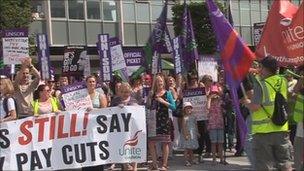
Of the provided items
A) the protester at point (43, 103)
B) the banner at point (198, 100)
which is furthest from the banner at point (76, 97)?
the banner at point (198, 100)

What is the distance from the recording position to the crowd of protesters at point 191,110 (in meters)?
7.65

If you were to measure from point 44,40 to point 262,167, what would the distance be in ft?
24.9

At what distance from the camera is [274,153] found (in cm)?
768

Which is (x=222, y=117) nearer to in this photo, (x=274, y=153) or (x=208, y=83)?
(x=208, y=83)

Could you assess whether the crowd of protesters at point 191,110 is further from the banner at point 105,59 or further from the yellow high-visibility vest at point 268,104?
the banner at point 105,59

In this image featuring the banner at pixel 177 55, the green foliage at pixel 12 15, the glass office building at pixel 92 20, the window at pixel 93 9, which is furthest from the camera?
the window at pixel 93 9

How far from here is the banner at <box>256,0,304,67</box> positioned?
26.8 ft

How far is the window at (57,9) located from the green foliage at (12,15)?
32.6ft

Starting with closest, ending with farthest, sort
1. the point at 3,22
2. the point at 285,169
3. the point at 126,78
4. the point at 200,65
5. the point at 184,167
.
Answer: the point at 285,169
the point at 184,167
the point at 126,78
the point at 200,65
the point at 3,22

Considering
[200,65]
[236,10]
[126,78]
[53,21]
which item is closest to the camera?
[126,78]

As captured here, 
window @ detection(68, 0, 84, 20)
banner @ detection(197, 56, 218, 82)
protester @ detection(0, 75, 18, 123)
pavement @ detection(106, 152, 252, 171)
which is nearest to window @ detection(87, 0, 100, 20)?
window @ detection(68, 0, 84, 20)

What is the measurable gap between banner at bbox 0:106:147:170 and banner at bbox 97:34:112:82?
3.93m

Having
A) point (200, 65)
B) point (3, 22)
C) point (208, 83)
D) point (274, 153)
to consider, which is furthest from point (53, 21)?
point (274, 153)

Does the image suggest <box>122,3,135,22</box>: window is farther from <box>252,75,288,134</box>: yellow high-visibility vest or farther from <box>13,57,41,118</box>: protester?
<box>252,75,288,134</box>: yellow high-visibility vest
